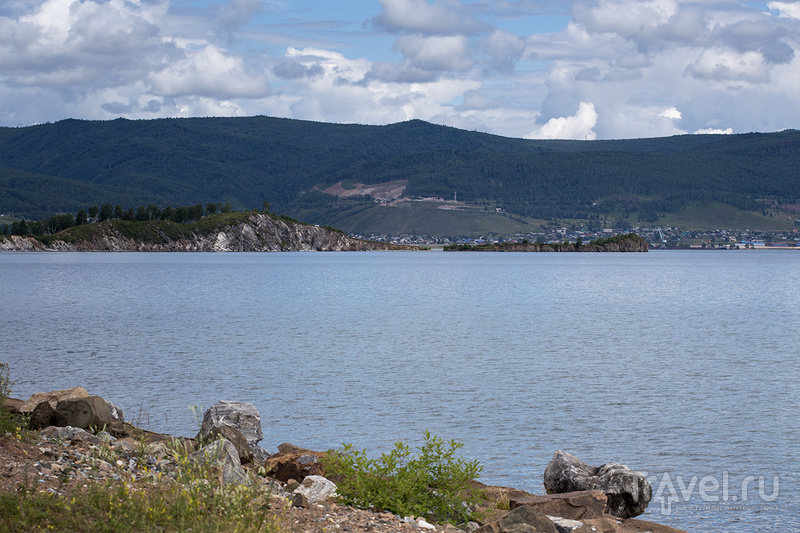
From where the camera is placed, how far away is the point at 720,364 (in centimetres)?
4253

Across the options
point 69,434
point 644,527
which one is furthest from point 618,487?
point 69,434

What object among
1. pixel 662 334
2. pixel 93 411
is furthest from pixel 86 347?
pixel 662 334

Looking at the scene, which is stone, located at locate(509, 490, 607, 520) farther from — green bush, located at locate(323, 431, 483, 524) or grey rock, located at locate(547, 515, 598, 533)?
green bush, located at locate(323, 431, 483, 524)

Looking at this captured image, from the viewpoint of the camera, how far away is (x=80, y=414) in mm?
20188

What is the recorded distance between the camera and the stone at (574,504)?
16656 mm

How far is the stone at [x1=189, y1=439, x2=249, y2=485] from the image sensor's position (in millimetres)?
14150

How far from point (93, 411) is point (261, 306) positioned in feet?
196

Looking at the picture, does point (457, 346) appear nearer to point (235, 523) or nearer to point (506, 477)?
point (506, 477)

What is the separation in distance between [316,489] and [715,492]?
35.8 feet

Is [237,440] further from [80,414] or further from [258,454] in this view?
[80,414]

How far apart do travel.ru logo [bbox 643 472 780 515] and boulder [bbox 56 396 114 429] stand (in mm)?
14404

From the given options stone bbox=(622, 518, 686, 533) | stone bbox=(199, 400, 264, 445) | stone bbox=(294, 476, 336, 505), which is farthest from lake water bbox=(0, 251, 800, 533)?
stone bbox=(294, 476, 336, 505)

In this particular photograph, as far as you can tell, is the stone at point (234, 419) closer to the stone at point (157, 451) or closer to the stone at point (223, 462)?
the stone at point (157, 451)

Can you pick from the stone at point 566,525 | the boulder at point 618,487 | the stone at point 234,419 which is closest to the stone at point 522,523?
the stone at point 566,525
